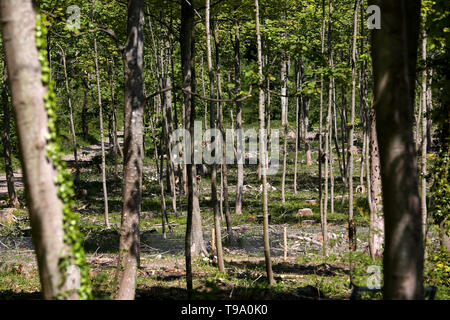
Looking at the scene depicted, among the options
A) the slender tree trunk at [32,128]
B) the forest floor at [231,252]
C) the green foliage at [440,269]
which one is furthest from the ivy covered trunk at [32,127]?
the green foliage at [440,269]

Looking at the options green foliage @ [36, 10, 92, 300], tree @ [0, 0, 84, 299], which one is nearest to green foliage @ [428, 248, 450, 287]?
green foliage @ [36, 10, 92, 300]

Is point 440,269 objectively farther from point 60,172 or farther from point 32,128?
point 32,128

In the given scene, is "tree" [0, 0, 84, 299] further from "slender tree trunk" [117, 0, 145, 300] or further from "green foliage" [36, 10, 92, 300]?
"slender tree trunk" [117, 0, 145, 300]

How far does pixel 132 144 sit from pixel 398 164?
16.0 ft

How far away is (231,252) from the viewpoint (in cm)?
1862

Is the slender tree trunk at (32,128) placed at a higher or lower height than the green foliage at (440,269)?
higher

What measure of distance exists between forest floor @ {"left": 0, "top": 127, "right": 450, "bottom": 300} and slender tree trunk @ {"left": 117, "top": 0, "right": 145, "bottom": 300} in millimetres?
580

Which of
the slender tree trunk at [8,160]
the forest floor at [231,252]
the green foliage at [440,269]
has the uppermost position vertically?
the slender tree trunk at [8,160]

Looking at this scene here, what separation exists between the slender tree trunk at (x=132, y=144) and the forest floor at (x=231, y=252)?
58cm

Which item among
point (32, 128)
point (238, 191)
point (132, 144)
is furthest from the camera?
point (238, 191)

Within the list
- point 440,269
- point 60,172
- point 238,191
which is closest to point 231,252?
point 238,191

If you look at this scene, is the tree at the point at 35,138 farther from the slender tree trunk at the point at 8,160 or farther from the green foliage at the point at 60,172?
the slender tree trunk at the point at 8,160

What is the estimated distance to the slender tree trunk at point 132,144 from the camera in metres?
8.55

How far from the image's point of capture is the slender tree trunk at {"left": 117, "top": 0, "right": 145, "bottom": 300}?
8555 millimetres
